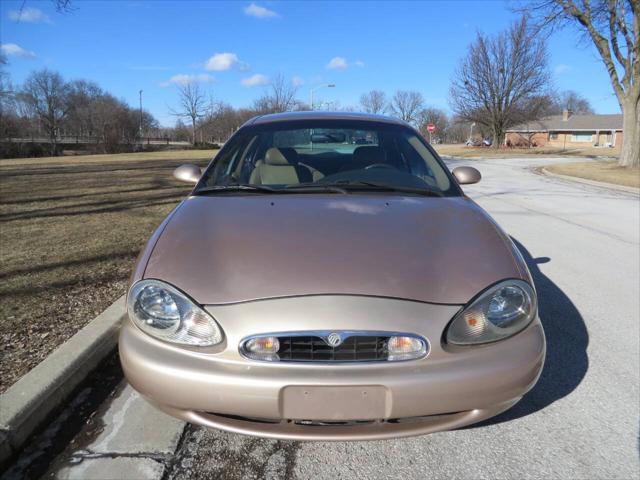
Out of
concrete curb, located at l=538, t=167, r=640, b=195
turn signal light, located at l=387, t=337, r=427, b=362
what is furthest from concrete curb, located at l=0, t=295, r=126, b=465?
concrete curb, located at l=538, t=167, r=640, b=195

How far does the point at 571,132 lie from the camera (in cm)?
7275

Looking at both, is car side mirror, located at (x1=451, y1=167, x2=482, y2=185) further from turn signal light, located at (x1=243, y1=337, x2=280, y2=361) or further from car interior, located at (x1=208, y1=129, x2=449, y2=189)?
turn signal light, located at (x1=243, y1=337, x2=280, y2=361)

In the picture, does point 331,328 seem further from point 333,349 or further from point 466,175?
point 466,175

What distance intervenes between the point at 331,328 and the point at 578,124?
3331 inches

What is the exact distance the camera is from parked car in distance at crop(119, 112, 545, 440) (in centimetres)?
170

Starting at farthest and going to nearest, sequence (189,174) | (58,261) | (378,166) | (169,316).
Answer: (58,261) → (189,174) → (378,166) → (169,316)

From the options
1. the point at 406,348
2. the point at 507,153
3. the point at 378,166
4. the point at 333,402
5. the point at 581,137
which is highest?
the point at 581,137

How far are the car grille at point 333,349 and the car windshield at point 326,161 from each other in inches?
46.6

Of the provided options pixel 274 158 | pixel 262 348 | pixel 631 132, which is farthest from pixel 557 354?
pixel 631 132

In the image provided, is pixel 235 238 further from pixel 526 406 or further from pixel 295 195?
pixel 526 406

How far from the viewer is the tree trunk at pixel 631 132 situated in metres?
20.0

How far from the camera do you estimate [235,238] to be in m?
2.14

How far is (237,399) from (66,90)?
3409 inches

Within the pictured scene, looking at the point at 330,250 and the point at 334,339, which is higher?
the point at 330,250
